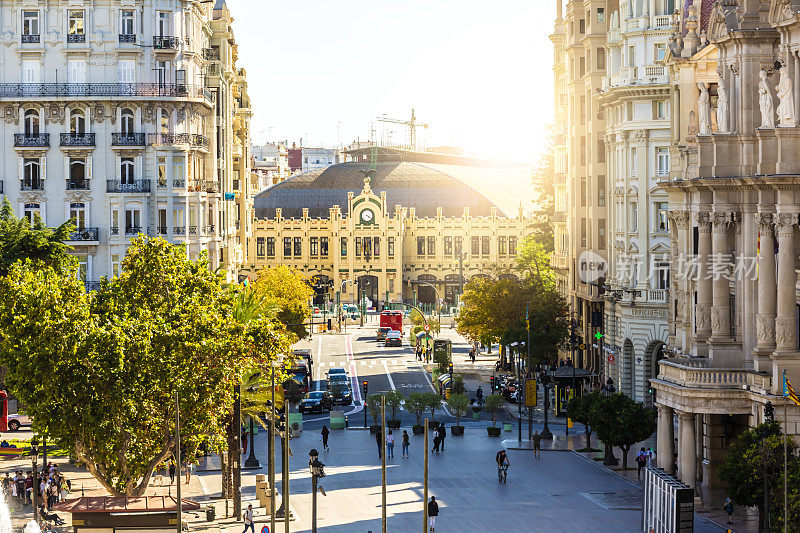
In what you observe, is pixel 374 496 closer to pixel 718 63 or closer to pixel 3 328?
pixel 3 328

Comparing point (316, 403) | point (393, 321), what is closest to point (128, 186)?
point (316, 403)

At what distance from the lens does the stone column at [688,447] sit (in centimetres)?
5384

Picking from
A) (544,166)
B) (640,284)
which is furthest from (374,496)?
(544,166)

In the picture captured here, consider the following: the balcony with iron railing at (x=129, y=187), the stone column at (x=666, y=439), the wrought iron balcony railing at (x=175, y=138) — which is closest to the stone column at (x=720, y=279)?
the stone column at (x=666, y=439)

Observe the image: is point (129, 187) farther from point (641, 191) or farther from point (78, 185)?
point (641, 191)

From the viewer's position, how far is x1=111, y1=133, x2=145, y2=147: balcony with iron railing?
3494 inches

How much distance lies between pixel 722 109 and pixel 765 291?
7.44 metres

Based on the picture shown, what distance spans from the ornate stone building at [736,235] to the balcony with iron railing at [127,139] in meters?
40.2

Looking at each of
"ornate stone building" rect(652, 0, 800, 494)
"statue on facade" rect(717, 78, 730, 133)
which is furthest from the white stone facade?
"statue on facade" rect(717, 78, 730, 133)

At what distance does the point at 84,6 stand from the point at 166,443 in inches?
1655

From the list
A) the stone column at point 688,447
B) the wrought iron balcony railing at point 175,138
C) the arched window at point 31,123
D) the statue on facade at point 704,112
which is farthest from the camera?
the wrought iron balcony railing at point 175,138

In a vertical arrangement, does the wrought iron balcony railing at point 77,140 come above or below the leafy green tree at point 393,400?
above

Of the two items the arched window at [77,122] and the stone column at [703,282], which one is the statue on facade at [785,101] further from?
the arched window at [77,122]

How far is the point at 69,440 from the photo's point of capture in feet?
172
